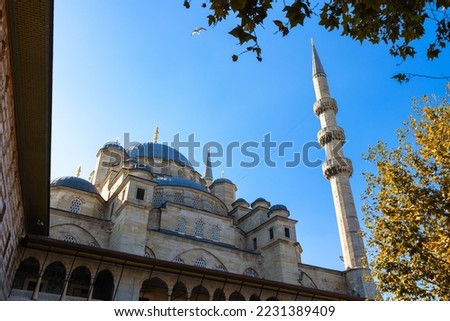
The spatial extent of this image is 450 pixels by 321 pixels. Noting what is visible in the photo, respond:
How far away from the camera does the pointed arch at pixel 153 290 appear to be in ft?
48.8

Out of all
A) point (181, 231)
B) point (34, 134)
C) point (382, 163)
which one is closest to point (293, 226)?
point (181, 231)

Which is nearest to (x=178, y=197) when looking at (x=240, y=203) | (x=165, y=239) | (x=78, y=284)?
(x=165, y=239)

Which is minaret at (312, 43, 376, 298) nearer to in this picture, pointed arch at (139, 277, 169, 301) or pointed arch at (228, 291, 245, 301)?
pointed arch at (228, 291, 245, 301)

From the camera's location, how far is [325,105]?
2655 centimetres

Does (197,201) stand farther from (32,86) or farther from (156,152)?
(32,86)

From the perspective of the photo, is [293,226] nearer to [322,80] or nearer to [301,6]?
[322,80]

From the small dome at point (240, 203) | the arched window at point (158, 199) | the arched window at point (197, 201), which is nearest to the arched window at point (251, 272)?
the arched window at point (197, 201)

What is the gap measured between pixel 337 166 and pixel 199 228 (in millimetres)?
9710

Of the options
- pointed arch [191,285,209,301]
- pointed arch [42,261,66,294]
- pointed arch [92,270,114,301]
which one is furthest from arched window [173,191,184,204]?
pointed arch [42,261,66,294]

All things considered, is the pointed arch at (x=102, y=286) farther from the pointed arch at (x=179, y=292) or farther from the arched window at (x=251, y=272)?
the arched window at (x=251, y=272)

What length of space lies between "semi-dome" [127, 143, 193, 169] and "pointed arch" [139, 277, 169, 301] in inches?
545

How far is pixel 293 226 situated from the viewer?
2200cm
